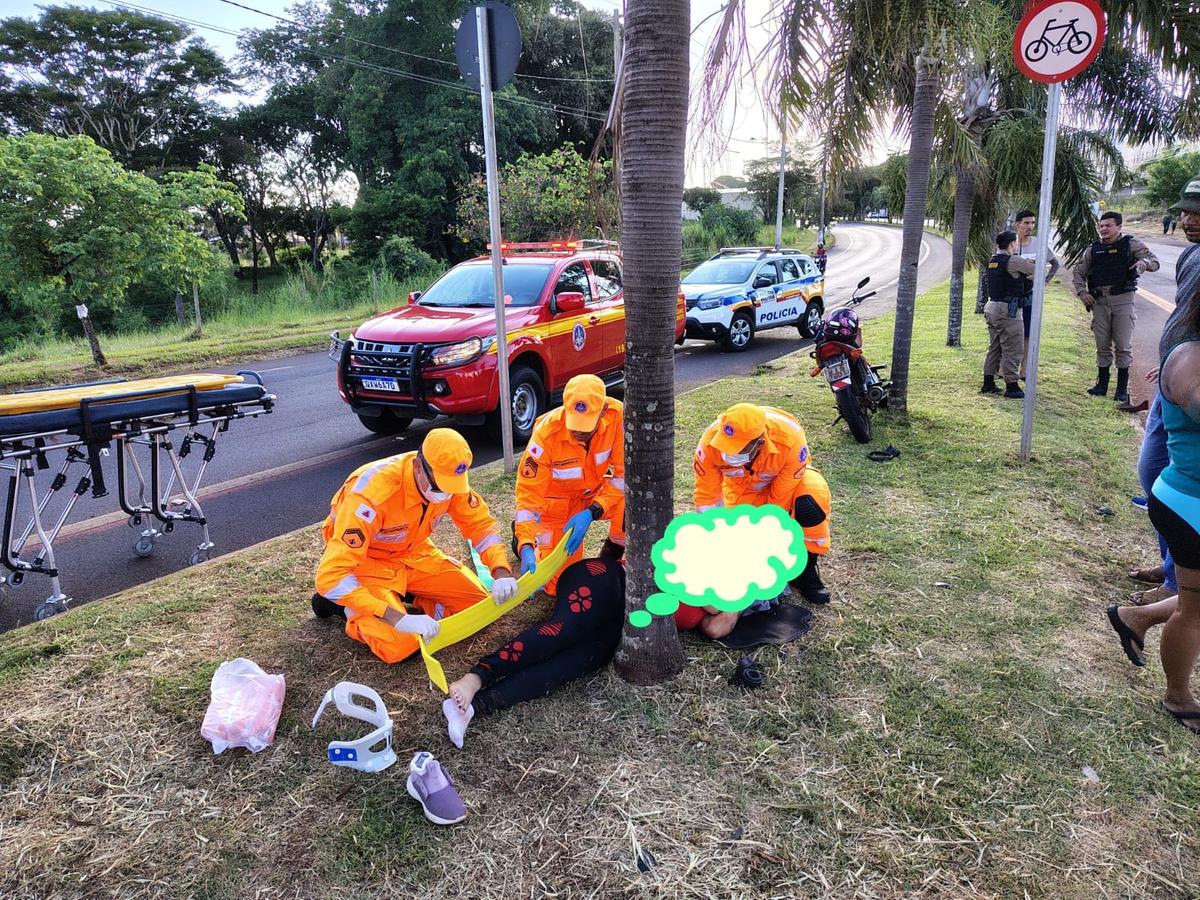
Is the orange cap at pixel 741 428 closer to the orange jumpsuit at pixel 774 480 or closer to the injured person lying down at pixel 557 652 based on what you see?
the orange jumpsuit at pixel 774 480

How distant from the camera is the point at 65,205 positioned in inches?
430

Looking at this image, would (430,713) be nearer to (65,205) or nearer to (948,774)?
(948,774)

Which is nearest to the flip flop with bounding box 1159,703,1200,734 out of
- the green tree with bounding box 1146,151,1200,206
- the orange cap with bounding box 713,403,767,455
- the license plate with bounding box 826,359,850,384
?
the orange cap with bounding box 713,403,767,455

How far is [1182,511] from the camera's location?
9.02ft

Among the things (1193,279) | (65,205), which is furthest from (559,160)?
(1193,279)

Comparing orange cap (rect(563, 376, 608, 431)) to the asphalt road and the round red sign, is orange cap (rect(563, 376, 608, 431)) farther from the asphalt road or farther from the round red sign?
the round red sign

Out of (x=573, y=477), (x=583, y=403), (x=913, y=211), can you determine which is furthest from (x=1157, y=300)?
(x=583, y=403)

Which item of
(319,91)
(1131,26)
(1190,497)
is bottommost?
(1190,497)

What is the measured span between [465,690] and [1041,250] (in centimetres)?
526

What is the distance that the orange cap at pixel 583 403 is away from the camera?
3.85 meters

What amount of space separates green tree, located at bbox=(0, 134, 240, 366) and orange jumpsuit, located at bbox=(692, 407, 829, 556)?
11.1 metres

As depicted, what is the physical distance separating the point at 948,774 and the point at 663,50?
110 inches

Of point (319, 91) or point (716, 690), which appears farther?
point (319, 91)

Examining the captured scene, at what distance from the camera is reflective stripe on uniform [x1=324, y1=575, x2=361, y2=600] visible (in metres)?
3.28
